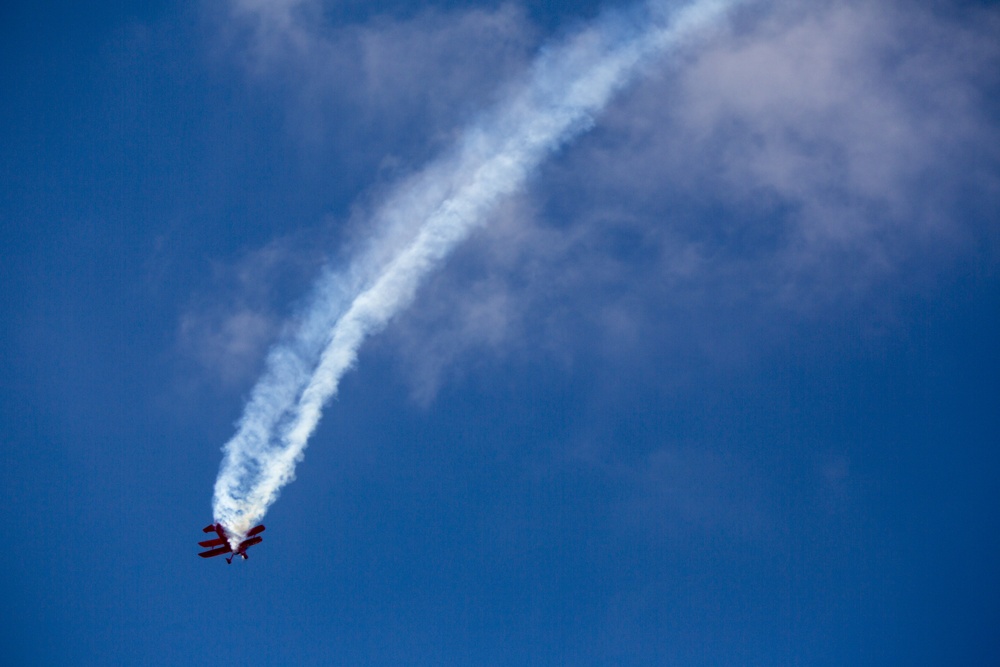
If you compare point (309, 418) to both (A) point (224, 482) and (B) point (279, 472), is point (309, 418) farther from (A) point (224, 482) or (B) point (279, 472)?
(A) point (224, 482)

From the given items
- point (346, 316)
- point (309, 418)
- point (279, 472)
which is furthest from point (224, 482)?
point (346, 316)

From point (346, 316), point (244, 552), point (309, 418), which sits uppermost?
point (346, 316)

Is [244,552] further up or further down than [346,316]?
further down

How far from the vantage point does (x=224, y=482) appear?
29.1 metres

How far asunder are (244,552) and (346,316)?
1111 centimetres

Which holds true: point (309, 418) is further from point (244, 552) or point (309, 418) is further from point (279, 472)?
point (244, 552)

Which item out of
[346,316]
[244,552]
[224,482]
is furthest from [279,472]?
[346,316]

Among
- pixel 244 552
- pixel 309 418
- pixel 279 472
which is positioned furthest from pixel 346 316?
pixel 244 552

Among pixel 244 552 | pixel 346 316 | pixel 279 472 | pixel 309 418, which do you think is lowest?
pixel 244 552

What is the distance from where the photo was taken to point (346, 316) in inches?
1147

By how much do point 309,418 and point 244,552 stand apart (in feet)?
22.3

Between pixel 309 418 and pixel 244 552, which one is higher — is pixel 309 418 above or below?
above

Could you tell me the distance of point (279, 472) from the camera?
28844mm

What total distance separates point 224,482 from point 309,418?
176 inches
